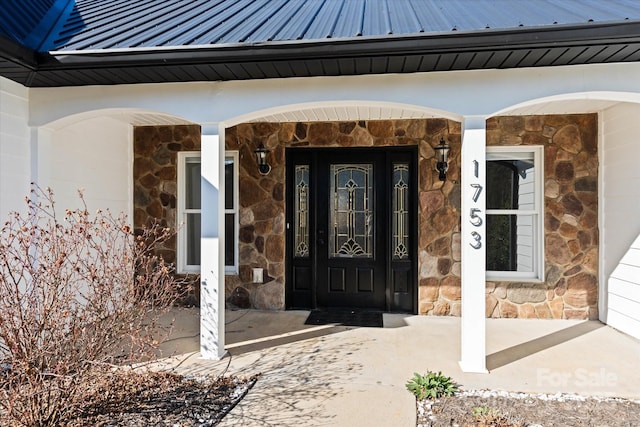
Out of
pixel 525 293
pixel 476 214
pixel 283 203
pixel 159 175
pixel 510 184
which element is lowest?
pixel 525 293

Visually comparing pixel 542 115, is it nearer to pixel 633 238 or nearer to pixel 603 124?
pixel 603 124

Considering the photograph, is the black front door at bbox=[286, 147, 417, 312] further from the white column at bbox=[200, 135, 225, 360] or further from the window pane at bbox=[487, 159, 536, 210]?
the white column at bbox=[200, 135, 225, 360]

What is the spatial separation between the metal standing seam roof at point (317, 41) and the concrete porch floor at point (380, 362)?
8.89ft

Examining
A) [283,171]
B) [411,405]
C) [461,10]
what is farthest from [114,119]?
[411,405]

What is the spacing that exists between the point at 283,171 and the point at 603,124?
415cm

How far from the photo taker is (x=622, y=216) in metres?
4.46

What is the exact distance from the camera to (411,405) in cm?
288

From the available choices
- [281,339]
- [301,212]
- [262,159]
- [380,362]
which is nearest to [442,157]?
[301,212]

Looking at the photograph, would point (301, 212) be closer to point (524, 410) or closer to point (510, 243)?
point (510, 243)

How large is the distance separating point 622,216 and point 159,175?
6.04m

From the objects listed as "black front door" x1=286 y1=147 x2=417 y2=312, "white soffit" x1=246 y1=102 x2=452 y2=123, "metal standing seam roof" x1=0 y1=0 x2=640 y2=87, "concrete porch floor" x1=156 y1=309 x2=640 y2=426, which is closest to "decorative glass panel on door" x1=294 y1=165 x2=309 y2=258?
"black front door" x1=286 y1=147 x2=417 y2=312

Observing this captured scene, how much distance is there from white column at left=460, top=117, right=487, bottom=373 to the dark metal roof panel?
91cm

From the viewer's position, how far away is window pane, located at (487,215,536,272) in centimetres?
516

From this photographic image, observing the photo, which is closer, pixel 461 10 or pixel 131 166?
pixel 461 10
